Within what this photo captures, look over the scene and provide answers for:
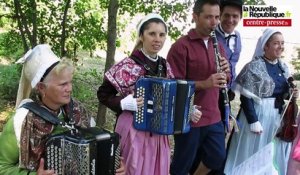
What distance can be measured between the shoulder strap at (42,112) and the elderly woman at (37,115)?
20 mm

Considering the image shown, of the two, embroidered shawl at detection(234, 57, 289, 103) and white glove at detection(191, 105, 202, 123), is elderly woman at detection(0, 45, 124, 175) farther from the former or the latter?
embroidered shawl at detection(234, 57, 289, 103)

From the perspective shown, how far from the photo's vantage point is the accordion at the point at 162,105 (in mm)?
2928

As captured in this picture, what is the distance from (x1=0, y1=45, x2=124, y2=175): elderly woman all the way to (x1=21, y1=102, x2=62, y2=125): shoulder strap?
20 mm

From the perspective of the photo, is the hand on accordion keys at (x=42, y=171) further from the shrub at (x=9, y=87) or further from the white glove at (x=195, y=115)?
the shrub at (x=9, y=87)

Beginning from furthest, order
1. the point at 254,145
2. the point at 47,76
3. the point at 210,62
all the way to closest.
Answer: the point at 254,145 < the point at 210,62 < the point at 47,76

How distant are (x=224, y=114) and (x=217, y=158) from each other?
1.39 feet

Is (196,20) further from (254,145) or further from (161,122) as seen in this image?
(254,145)

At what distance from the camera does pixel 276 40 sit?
4.03 metres

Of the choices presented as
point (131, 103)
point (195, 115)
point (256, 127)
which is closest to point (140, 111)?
point (131, 103)

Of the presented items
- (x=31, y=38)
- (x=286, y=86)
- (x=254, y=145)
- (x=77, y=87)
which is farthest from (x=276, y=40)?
(x=77, y=87)

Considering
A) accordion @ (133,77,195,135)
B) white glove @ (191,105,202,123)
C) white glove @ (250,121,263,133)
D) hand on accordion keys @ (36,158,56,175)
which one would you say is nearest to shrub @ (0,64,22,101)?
white glove @ (250,121,263,133)

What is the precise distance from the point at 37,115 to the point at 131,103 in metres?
0.81

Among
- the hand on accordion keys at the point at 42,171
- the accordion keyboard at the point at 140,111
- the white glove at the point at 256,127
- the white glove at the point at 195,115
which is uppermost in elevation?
the accordion keyboard at the point at 140,111

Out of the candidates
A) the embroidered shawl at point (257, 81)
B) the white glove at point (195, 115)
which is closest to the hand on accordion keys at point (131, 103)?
the white glove at point (195, 115)
